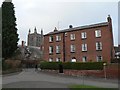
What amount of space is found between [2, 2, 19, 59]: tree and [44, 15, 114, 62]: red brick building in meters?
17.0

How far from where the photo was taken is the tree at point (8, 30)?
4475 cm

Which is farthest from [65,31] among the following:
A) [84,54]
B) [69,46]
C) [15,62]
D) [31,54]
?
[31,54]

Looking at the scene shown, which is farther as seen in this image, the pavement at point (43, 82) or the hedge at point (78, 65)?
the hedge at point (78, 65)

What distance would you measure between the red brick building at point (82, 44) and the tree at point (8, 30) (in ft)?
55.7

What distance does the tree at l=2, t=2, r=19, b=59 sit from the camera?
44.8 meters

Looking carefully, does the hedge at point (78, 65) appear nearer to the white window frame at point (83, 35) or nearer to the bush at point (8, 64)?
the bush at point (8, 64)

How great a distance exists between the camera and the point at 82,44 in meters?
58.1

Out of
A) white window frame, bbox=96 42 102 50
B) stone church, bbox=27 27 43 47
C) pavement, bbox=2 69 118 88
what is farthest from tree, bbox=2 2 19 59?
stone church, bbox=27 27 43 47

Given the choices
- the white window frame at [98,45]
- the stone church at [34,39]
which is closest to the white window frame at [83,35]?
the white window frame at [98,45]

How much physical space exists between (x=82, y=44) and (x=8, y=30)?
19.2m

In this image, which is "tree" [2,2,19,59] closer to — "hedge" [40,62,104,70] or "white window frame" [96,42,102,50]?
"hedge" [40,62,104,70]

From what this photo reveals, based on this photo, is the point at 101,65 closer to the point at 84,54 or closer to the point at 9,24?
the point at 84,54

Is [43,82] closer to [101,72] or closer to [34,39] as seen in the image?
[101,72]

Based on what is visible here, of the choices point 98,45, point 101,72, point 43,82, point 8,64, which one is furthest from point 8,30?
point 98,45
